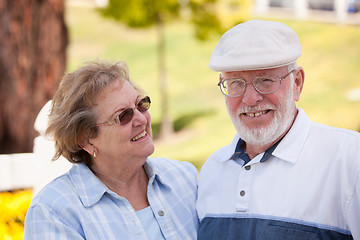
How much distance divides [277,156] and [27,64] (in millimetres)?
4706

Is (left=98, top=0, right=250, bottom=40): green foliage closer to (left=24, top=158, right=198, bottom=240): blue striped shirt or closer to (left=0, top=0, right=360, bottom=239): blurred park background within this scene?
(left=0, top=0, right=360, bottom=239): blurred park background

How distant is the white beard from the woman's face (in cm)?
60

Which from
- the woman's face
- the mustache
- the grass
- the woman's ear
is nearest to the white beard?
the mustache

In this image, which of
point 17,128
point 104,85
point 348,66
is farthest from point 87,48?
point 104,85

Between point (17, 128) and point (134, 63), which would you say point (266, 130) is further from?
point (134, 63)

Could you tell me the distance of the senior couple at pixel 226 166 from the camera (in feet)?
7.80

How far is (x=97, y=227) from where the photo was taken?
8.36ft

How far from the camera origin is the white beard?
252 centimetres

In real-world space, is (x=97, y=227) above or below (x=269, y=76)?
→ below

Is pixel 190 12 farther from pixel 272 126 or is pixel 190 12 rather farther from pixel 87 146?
pixel 272 126

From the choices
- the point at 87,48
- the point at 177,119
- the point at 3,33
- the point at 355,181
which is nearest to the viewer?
the point at 355,181

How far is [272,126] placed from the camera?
252 centimetres

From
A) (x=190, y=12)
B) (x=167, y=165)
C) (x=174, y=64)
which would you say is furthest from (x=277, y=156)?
(x=174, y=64)

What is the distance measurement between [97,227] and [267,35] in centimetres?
137
